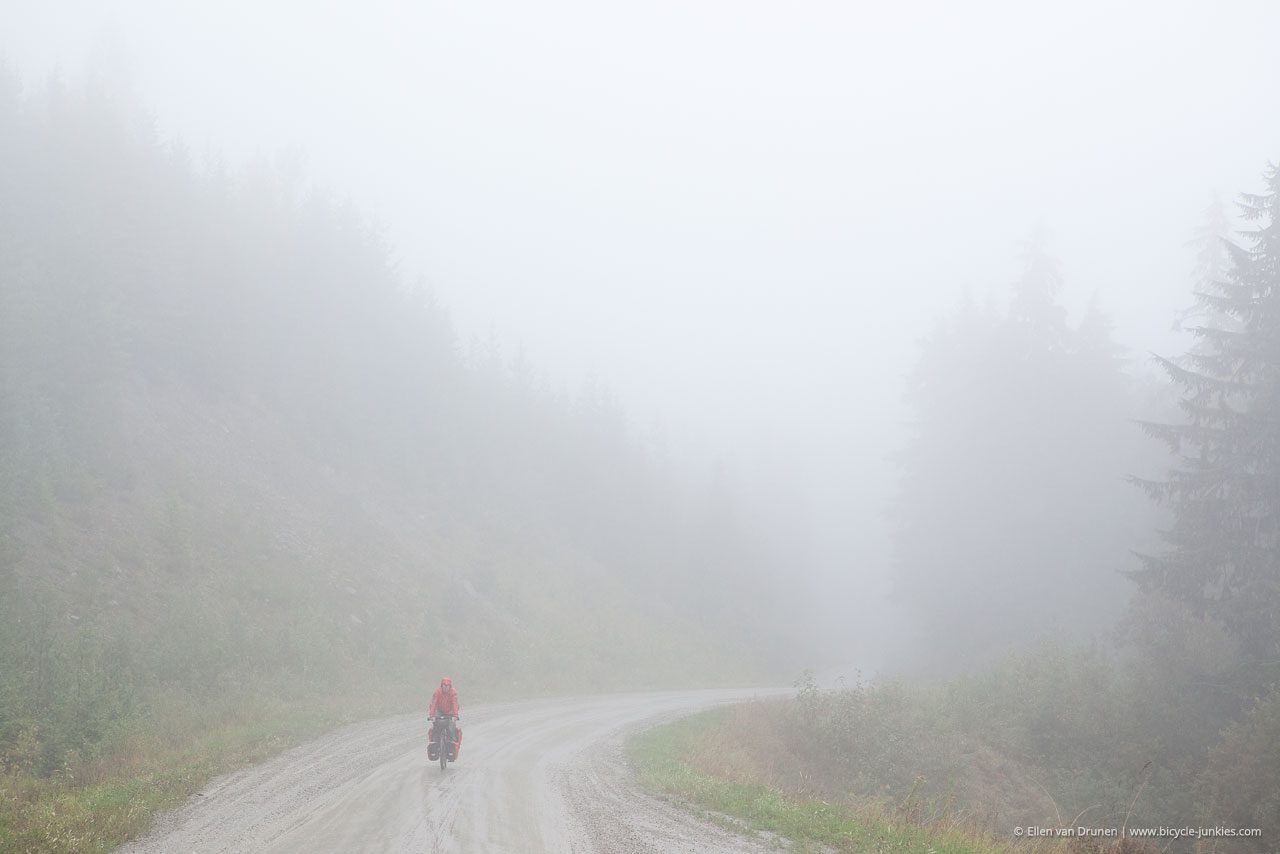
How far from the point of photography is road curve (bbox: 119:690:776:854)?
927 centimetres

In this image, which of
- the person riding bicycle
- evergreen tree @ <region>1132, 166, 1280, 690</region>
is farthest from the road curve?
evergreen tree @ <region>1132, 166, 1280, 690</region>

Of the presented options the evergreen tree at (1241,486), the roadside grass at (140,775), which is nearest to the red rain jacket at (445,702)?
the roadside grass at (140,775)

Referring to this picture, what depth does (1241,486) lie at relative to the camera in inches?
760

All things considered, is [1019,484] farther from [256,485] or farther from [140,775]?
[140,775]

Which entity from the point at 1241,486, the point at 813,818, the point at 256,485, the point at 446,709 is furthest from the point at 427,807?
the point at 256,485

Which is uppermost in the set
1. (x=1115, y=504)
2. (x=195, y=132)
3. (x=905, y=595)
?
(x=195, y=132)

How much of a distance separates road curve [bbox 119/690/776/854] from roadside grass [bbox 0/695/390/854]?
38 centimetres

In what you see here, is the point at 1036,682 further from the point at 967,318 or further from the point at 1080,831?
the point at 967,318

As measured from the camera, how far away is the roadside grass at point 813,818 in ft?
31.5

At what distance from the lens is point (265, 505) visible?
30.6 m

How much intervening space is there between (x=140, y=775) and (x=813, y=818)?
1088cm

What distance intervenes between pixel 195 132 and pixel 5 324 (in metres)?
90.1

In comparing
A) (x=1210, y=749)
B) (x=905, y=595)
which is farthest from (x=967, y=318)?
(x=1210, y=749)

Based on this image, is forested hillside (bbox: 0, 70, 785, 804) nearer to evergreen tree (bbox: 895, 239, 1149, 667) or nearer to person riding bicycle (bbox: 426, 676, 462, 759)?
person riding bicycle (bbox: 426, 676, 462, 759)
